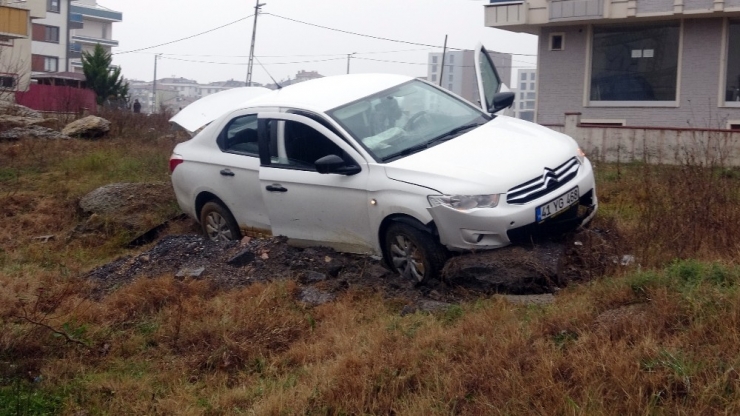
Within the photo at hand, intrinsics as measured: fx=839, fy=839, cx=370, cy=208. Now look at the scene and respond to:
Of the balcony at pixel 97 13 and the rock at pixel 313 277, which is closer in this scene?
the rock at pixel 313 277

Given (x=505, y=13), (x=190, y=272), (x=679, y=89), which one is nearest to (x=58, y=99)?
(x=505, y=13)

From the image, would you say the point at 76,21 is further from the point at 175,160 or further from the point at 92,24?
the point at 175,160

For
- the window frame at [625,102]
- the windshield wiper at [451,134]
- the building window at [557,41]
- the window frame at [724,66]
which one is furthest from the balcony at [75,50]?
the windshield wiper at [451,134]

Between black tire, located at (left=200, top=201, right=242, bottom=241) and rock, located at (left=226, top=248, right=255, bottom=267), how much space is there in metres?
1.04

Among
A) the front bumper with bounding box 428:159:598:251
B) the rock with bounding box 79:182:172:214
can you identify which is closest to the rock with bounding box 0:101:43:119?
the rock with bounding box 79:182:172:214

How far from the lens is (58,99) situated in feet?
84.1

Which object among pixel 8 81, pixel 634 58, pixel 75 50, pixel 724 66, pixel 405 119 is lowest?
pixel 405 119

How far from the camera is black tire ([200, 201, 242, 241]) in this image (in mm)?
8211

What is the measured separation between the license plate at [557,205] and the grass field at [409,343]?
0.53 meters

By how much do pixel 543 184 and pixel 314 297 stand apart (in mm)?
1935

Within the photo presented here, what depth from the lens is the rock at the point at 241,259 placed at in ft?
23.2

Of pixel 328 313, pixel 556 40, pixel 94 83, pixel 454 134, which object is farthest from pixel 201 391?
pixel 94 83

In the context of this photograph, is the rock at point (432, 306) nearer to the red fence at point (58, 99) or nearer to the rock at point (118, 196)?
the rock at point (118, 196)

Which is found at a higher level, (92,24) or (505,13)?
(92,24)
